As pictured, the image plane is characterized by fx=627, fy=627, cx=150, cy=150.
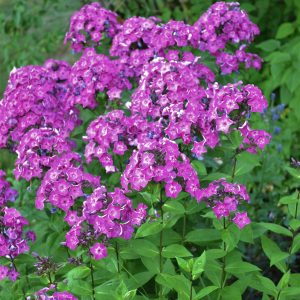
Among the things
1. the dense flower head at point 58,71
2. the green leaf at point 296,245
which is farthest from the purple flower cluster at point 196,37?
the green leaf at point 296,245

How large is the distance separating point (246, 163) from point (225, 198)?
2.22ft

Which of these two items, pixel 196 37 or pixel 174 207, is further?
pixel 196 37

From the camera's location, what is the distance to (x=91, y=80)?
11.9 ft

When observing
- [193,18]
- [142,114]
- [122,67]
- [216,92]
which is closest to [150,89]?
[142,114]

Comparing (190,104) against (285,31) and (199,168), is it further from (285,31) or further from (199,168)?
(285,31)

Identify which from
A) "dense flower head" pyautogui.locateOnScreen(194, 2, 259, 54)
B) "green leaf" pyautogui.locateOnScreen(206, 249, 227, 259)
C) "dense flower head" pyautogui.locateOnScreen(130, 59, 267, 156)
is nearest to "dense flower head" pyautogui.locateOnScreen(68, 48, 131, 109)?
"dense flower head" pyautogui.locateOnScreen(130, 59, 267, 156)

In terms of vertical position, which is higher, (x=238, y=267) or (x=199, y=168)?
(x=199, y=168)

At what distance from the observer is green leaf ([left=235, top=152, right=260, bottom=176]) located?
125 inches

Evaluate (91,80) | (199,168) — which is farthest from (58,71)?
(199,168)

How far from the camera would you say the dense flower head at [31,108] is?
353 centimetres

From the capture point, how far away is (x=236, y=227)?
286cm

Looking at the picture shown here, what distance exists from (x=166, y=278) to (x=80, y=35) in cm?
210

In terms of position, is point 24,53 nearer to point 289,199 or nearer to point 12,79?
point 12,79

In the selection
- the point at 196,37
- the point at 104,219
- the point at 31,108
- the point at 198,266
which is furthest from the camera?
the point at 196,37
